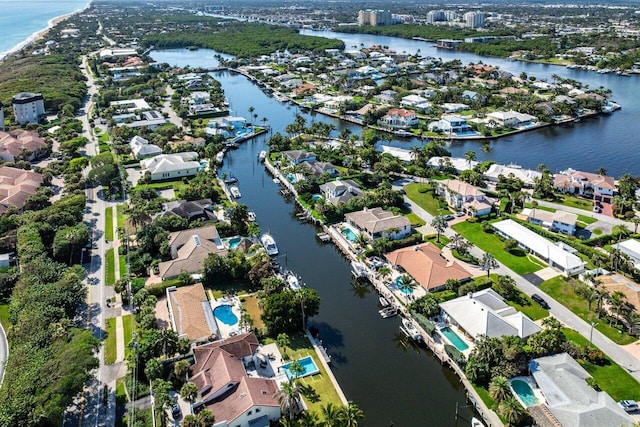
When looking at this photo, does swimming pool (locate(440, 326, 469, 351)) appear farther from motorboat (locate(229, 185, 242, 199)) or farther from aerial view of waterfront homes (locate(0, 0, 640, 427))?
motorboat (locate(229, 185, 242, 199))

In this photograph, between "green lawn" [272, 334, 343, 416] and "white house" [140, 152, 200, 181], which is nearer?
"green lawn" [272, 334, 343, 416]

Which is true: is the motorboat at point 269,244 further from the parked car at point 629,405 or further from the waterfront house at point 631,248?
the waterfront house at point 631,248

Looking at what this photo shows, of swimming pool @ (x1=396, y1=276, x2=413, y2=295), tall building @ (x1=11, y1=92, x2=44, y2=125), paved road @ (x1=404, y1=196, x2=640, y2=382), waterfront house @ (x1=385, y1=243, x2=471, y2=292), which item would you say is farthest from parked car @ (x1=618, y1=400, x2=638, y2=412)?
tall building @ (x1=11, y1=92, x2=44, y2=125)

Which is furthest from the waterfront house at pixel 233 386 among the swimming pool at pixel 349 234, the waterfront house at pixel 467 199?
the waterfront house at pixel 467 199

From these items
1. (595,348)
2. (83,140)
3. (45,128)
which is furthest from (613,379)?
(45,128)

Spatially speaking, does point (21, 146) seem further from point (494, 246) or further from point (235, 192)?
point (494, 246)

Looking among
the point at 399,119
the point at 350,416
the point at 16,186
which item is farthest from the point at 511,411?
the point at 399,119

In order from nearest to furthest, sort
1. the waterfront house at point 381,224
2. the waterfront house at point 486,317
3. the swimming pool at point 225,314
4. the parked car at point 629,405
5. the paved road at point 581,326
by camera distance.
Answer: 1. the parked car at point 629,405
2. the paved road at point 581,326
3. the waterfront house at point 486,317
4. the swimming pool at point 225,314
5. the waterfront house at point 381,224
